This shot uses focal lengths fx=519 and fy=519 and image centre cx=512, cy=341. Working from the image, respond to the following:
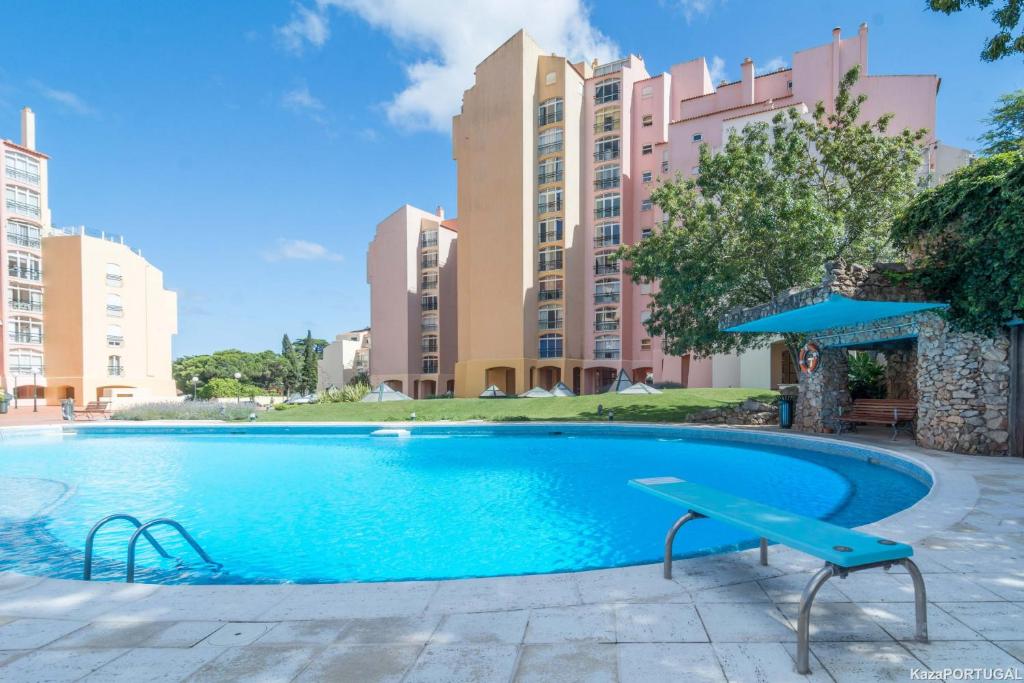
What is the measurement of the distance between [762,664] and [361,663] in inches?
82.7

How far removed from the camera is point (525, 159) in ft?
126

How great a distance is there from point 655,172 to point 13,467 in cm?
3914

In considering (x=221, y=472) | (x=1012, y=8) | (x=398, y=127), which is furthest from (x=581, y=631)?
(x=398, y=127)

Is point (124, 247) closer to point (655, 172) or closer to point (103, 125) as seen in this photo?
point (103, 125)

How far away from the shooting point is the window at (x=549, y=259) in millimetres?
39322

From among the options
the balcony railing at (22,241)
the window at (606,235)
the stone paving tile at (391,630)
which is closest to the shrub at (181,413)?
the stone paving tile at (391,630)

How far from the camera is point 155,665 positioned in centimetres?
279

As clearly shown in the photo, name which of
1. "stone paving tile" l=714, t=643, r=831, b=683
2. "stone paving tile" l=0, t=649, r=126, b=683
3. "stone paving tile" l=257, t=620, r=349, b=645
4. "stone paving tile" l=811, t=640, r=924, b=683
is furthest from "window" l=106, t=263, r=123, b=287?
"stone paving tile" l=811, t=640, r=924, b=683

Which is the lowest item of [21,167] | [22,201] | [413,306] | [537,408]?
[537,408]

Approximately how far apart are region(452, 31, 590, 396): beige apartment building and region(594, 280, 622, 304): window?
50.2 inches

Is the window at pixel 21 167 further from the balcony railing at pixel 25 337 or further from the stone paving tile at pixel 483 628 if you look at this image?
the stone paving tile at pixel 483 628

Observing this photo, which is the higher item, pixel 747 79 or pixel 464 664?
pixel 747 79

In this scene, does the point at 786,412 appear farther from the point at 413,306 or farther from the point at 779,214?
the point at 413,306

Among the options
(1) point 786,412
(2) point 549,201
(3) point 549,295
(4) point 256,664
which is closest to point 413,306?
(3) point 549,295
